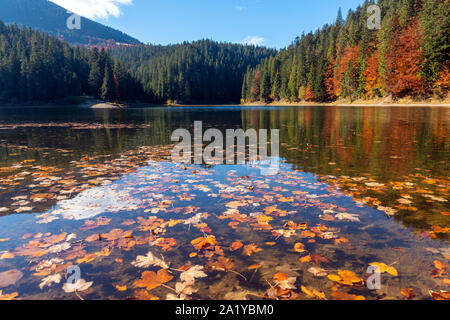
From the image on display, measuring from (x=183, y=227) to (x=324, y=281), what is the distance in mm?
1897

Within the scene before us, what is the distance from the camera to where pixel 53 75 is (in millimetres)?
85500

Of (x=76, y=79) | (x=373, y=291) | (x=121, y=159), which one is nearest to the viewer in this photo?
(x=373, y=291)

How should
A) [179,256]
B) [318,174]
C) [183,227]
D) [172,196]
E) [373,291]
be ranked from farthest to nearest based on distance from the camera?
[318,174] < [172,196] < [183,227] < [179,256] < [373,291]

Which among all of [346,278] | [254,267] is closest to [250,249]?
[254,267]

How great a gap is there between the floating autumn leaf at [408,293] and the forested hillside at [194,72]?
11851 centimetres

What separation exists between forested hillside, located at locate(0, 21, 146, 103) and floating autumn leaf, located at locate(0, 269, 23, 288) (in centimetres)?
9576

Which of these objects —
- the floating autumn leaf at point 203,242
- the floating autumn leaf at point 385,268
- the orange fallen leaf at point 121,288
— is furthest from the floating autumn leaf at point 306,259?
the orange fallen leaf at point 121,288

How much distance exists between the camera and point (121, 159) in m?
8.08

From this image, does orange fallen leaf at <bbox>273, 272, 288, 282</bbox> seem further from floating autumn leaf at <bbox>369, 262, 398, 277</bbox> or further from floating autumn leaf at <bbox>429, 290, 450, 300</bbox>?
floating autumn leaf at <bbox>429, 290, 450, 300</bbox>

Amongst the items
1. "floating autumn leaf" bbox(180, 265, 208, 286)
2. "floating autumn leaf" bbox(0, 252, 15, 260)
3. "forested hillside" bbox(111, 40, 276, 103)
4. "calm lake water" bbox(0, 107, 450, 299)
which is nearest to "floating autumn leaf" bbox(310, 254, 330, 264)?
"calm lake water" bbox(0, 107, 450, 299)

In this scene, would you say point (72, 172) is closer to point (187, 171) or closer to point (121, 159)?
point (121, 159)

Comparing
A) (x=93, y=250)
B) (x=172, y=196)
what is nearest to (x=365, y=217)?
(x=172, y=196)

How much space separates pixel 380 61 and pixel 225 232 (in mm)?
62376

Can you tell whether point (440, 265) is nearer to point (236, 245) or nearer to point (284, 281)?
point (284, 281)
